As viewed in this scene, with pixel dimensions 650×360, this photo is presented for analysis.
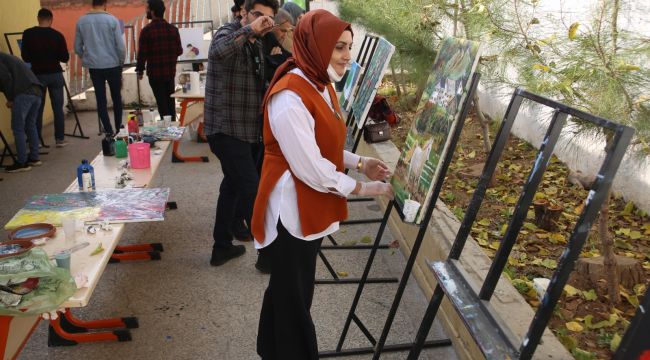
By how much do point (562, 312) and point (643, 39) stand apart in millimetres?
1323

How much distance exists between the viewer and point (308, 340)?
236 centimetres

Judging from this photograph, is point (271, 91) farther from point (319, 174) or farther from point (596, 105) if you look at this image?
point (596, 105)

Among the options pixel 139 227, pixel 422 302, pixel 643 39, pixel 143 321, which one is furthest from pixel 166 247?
pixel 643 39

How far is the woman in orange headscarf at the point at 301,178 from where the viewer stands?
6.65 ft

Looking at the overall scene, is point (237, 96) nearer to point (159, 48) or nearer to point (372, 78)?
point (372, 78)

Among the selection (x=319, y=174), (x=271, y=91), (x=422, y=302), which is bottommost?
(x=422, y=302)

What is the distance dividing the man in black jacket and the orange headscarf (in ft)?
16.3

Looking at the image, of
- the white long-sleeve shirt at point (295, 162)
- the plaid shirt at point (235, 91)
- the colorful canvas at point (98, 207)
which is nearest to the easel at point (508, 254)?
the white long-sleeve shirt at point (295, 162)

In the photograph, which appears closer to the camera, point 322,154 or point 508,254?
point 508,254

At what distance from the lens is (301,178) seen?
2.08 meters

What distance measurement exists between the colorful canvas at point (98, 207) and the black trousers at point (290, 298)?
0.88 meters

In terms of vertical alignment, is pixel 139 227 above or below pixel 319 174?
below

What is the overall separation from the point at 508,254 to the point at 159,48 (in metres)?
5.68

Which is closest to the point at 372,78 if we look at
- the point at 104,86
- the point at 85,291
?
the point at 85,291
